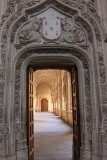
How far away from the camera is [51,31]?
4328mm

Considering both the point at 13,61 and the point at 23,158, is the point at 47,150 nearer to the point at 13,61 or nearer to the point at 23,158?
the point at 23,158

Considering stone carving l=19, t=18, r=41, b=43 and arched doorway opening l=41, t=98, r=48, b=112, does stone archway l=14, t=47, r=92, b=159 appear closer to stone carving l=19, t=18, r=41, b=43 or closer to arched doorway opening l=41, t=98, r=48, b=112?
stone carving l=19, t=18, r=41, b=43

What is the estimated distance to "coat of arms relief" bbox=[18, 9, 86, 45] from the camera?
427 cm

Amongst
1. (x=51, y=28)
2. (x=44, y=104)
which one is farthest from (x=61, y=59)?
(x=44, y=104)

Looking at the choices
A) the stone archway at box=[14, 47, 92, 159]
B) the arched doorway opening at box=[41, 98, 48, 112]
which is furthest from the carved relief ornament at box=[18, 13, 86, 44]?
the arched doorway opening at box=[41, 98, 48, 112]

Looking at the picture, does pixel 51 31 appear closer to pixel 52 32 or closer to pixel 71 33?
pixel 52 32

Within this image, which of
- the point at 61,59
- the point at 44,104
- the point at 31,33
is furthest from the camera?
the point at 44,104

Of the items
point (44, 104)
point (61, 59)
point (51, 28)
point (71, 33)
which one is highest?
point (51, 28)

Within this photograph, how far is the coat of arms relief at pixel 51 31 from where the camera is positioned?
14.0 feet

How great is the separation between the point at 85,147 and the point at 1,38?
287 cm

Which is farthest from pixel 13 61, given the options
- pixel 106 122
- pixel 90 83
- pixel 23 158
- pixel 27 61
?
pixel 106 122

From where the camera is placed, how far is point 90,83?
4.18 metres

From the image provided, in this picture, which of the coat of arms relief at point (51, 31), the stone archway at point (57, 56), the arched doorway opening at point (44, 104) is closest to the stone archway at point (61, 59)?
the stone archway at point (57, 56)

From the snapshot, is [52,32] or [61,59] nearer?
[52,32]
